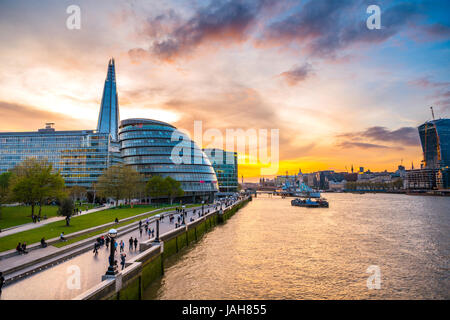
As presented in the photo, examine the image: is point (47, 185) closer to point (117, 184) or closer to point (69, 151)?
point (117, 184)

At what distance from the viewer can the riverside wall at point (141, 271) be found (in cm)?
1428

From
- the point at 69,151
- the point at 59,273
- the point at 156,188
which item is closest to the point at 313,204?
the point at 156,188

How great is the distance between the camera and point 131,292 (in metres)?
17.3

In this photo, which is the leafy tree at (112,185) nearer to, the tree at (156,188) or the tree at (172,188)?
the tree at (156,188)

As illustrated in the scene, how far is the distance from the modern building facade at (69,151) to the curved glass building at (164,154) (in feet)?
82.0

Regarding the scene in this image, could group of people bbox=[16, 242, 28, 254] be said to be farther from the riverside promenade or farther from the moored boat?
the moored boat

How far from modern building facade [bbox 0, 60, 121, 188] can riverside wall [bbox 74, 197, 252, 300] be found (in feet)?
313

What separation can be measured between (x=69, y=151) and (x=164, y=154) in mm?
58339

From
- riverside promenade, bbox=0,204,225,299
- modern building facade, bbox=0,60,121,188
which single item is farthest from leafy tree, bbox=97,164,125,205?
modern building facade, bbox=0,60,121,188

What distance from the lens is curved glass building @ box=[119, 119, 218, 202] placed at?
93000 mm

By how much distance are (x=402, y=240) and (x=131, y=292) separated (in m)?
41.0
